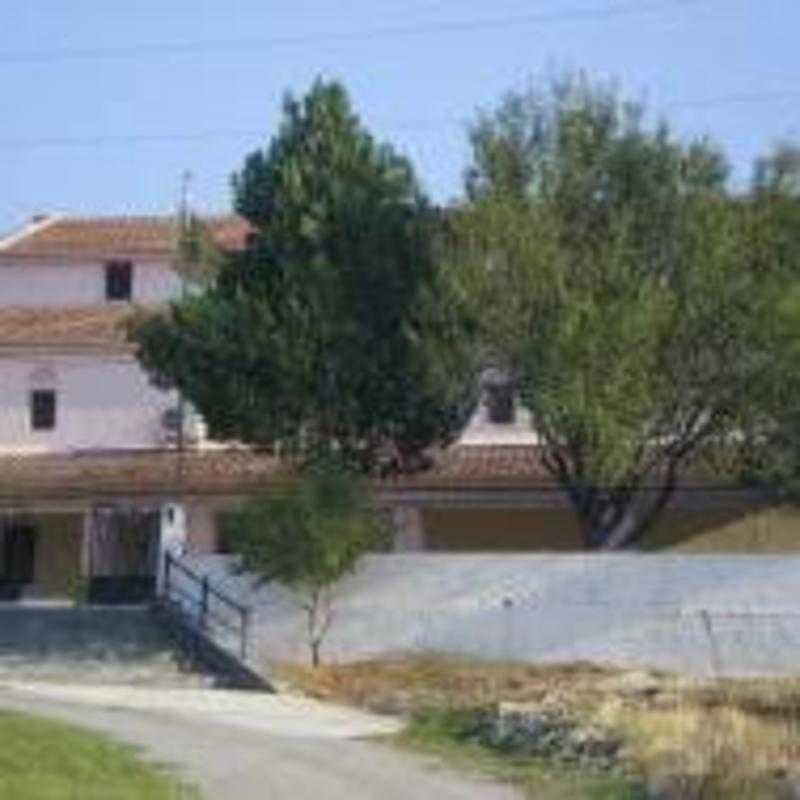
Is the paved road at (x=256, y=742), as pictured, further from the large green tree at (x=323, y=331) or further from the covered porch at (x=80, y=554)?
the covered porch at (x=80, y=554)

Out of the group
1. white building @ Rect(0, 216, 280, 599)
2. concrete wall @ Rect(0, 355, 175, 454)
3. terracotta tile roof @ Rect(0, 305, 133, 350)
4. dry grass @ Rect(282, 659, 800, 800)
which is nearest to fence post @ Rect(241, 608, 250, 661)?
dry grass @ Rect(282, 659, 800, 800)

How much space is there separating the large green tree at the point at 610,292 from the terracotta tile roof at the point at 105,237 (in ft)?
55.1

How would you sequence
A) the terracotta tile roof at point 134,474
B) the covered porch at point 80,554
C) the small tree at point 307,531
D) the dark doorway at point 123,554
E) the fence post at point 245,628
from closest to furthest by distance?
the small tree at point 307,531
the fence post at point 245,628
the terracotta tile roof at point 134,474
the dark doorway at point 123,554
the covered porch at point 80,554

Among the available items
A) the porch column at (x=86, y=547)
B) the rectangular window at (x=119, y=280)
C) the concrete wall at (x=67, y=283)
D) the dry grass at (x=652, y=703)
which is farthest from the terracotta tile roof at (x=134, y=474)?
the dry grass at (x=652, y=703)

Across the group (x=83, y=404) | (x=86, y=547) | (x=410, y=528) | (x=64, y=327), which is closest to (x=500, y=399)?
(x=410, y=528)

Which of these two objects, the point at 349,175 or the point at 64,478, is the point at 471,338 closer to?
the point at 349,175

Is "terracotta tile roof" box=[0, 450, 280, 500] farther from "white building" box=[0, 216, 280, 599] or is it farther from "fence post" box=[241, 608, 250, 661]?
"fence post" box=[241, 608, 250, 661]

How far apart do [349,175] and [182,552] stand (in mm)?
7326

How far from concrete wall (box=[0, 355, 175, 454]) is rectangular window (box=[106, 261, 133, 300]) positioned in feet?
11.4

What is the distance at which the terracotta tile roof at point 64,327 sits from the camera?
56.8 meters

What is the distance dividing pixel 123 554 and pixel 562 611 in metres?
15.4

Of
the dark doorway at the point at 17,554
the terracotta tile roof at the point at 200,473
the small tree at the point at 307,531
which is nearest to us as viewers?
the small tree at the point at 307,531

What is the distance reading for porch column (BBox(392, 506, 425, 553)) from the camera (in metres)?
50.3

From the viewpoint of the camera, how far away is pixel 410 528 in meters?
50.6
